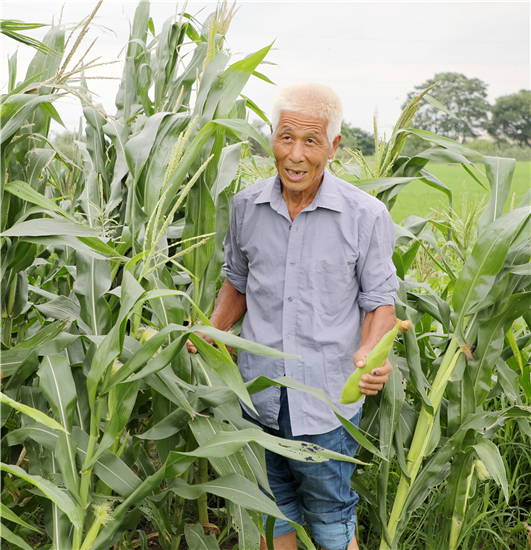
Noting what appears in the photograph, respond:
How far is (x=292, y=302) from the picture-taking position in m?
1.62

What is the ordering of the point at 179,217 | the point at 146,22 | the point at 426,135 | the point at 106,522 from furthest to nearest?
1. the point at 146,22
2. the point at 179,217
3. the point at 426,135
4. the point at 106,522

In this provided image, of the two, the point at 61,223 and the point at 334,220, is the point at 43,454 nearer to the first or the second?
the point at 61,223

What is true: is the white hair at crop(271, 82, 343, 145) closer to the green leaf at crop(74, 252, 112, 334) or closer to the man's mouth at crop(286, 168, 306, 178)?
the man's mouth at crop(286, 168, 306, 178)

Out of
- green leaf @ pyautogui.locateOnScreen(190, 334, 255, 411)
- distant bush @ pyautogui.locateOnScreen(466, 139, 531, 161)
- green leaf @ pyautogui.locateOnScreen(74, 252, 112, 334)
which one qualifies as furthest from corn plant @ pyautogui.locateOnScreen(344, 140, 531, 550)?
distant bush @ pyautogui.locateOnScreen(466, 139, 531, 161)

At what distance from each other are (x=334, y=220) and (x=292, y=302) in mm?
288

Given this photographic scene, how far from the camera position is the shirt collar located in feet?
5.26

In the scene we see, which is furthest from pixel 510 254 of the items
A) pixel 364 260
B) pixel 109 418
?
pixel 109 418

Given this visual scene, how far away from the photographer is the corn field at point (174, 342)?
122 cm

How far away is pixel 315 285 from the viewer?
1.62 meters

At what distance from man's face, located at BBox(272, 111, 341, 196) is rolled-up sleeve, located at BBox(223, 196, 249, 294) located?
26 cm

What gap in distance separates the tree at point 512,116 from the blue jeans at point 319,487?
3399 centimetres

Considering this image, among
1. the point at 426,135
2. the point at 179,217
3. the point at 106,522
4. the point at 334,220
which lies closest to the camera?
→ the point at 106,522

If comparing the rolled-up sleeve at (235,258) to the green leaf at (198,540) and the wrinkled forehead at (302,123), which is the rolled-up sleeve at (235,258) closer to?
the wrinkled forehead at (302,123)

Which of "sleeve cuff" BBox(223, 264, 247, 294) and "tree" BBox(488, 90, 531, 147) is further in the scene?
"tree" BBox(488, 90, 531, 147)
